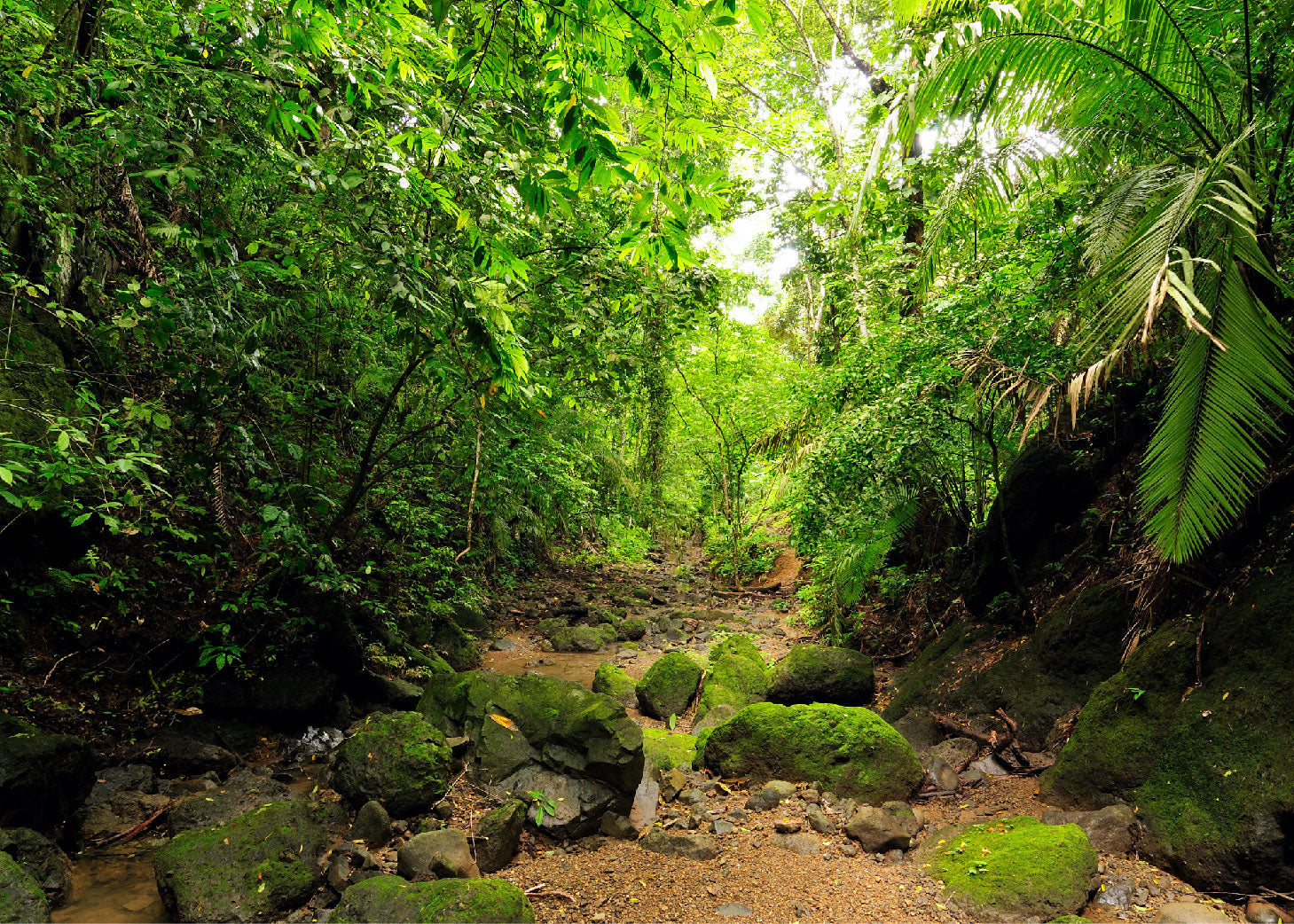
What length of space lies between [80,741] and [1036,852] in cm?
552

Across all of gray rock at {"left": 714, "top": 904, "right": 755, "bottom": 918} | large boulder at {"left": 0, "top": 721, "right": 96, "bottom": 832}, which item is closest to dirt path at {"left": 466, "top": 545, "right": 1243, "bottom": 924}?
gray rock at {"left": 714, "top": 904, "right": 755, "bottom": 918}

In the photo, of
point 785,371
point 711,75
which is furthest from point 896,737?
point 785,371

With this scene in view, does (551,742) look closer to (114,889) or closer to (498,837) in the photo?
(498,837)

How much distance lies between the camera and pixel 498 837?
12.5 ft

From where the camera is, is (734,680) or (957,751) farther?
(734,680)

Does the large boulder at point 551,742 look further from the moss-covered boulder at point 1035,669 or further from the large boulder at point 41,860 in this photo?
the moss-covered boulder at point 1035,669

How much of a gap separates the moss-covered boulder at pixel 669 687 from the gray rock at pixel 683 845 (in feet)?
8.73

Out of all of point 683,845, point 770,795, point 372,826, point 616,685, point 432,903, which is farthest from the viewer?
point 616,685

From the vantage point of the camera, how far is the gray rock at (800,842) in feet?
13.1

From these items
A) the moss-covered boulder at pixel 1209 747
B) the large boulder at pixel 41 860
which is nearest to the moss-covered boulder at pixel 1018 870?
the moss-covered boulder at pixel 1209 747

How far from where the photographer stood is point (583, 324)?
5512 mm

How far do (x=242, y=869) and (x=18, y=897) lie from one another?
899 mm

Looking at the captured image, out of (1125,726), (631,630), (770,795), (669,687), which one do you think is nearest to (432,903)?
(770,795)

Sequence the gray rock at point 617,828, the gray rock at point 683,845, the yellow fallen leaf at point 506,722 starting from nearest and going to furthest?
1. the gray rock at point 683,845
2. the gray rock at point 617,828
3. the yellow fallen leaf at point 506,722
